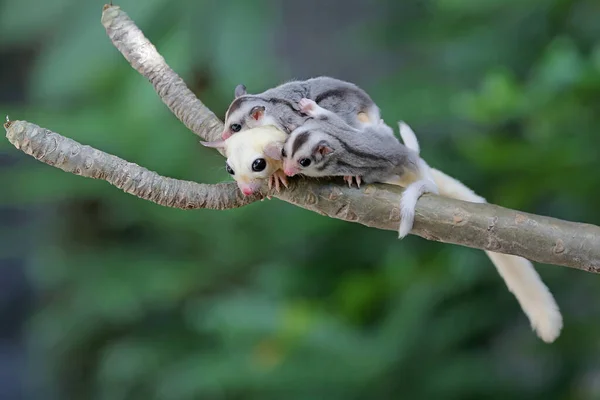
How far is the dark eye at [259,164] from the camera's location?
1.11 m

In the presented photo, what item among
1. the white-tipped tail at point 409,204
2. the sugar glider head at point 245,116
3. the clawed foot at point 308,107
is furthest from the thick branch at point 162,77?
the white-tipped tail at point 409,204

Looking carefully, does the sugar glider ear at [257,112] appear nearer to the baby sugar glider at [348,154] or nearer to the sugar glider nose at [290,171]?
the baby sugar glider at [348,154]

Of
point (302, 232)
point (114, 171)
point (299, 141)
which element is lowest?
point (114, 171)

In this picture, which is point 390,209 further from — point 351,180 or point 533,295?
point 533,295

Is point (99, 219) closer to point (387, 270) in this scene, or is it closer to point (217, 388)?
point (217, 388)

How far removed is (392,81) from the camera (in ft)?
8.86

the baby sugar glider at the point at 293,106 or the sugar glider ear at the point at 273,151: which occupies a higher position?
the baby sugar glider at the point at 293,106

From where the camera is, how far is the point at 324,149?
1122mm

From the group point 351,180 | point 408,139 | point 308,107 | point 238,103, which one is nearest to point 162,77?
point 238,103

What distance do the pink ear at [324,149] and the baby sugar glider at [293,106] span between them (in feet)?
0.28

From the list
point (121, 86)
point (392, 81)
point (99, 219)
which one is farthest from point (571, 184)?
point (99, 219)

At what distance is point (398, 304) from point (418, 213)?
1.30m

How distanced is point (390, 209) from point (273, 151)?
0.20 meters

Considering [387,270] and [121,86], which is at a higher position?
[121,86]
